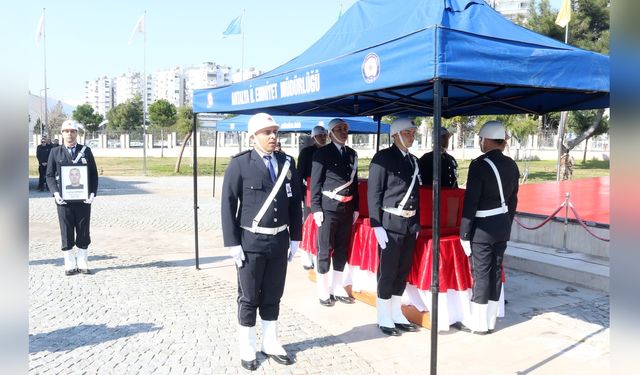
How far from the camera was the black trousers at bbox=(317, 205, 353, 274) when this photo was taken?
18.8ft

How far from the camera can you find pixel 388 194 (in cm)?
480


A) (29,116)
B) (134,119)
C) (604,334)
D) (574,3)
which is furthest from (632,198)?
(134,119)

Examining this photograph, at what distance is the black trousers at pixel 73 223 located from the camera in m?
6.87

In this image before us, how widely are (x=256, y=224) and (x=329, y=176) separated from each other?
1902 mm

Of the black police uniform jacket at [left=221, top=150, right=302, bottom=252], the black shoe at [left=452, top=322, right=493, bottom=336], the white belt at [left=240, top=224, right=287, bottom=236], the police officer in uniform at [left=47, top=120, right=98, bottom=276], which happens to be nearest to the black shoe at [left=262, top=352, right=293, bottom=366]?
the black police uniform jacket at [left=221, top=150, right=302, bottom=252]

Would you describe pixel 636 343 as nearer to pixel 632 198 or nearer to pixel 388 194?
pixel 632 198

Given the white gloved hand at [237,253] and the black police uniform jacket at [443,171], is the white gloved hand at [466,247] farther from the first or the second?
the white gloved hand at [237,253]

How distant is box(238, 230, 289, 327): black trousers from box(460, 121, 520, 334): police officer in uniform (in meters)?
1.87

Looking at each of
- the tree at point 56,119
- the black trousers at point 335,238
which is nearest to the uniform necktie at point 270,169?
the black trousers at point 335,238

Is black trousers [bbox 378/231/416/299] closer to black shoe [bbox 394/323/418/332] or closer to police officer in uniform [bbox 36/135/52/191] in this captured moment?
black shoe [bbox 394/323/418/332]

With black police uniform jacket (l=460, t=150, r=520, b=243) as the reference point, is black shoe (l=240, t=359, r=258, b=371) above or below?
below

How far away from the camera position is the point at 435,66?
3270 mm

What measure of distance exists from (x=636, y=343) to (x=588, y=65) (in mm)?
3393

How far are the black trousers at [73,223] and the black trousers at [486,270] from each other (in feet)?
17.6
